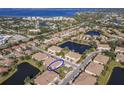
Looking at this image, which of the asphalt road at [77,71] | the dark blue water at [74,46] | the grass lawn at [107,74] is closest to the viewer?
the asphalt road at [77,71]

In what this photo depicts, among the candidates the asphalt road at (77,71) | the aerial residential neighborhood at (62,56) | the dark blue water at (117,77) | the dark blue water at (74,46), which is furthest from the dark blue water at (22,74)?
the dark blue water at (74,46)

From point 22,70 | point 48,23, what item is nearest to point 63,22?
point 48,23

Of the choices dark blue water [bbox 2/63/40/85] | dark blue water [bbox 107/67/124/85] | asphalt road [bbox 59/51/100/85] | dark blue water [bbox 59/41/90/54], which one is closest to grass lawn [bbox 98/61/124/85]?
dark blue water [bbox 107/67/124/85]

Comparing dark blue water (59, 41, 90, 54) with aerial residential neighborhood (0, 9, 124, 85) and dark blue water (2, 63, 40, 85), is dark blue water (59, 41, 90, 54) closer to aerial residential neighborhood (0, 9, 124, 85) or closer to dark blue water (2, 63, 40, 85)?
aerial residential neighborhood (0, 9, 124, 85)

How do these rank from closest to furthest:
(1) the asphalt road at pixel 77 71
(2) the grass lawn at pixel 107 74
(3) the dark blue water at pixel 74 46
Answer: (1) the asphalt road at pixel 77 71
(2) the grass lawn at pixel 107 74
(3) the dark blue water at pixel 74 46

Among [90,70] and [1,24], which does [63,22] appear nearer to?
[1,24]

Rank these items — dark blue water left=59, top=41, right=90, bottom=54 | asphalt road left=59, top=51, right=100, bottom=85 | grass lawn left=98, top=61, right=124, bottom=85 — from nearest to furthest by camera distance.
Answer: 1. asphalt road left=59, top=51, right=100, bottom=85
2. grass lawn left=98, top=61, right=124, bottom=85
3. dark blue water left=59, top=41, right=90, bottom=54

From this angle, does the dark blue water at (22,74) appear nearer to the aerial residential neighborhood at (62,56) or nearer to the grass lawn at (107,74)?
the aerial residential neighborhood at (62,56)
